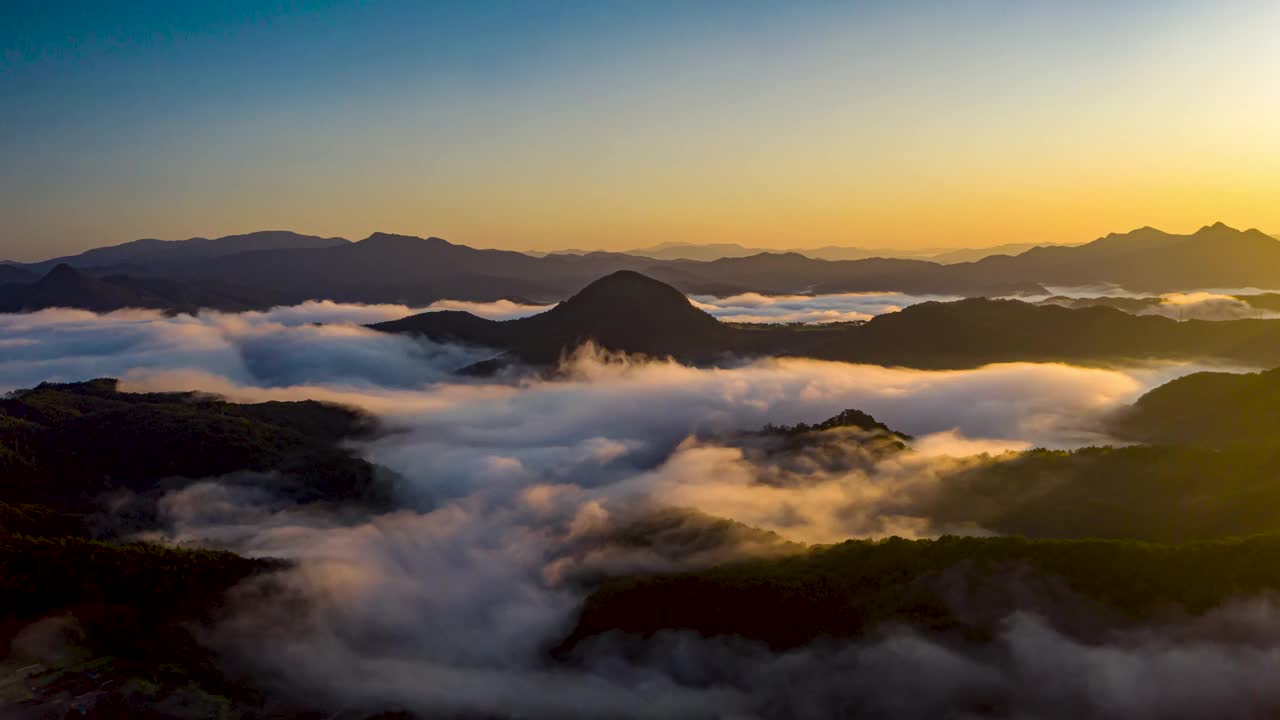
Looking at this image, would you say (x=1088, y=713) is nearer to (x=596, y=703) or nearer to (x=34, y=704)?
(x=596, y=703)

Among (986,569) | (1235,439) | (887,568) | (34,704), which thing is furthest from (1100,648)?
(34,704)

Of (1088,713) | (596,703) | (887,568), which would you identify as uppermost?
(887,568)

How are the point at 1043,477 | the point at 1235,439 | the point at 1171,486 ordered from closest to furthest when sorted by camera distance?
the point at 1171,486 → the point at 1043,477 → the point at 1235,439

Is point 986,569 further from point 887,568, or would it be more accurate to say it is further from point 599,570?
point 599,570

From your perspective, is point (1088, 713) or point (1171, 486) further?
point (1171, 486)

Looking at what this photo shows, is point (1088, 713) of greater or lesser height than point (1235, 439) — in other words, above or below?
below

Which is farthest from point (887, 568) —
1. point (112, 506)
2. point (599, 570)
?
point (112, 506)

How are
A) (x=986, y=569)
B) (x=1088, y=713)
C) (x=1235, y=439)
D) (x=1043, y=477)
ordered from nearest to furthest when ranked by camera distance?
1. (x=1088, y=713)
2. (x=986, y=569)
3. (x=1043, y=477)
4. (x=1235, y=439)

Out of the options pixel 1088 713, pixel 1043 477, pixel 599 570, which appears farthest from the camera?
pixel 599 570

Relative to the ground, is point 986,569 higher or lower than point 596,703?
higher
